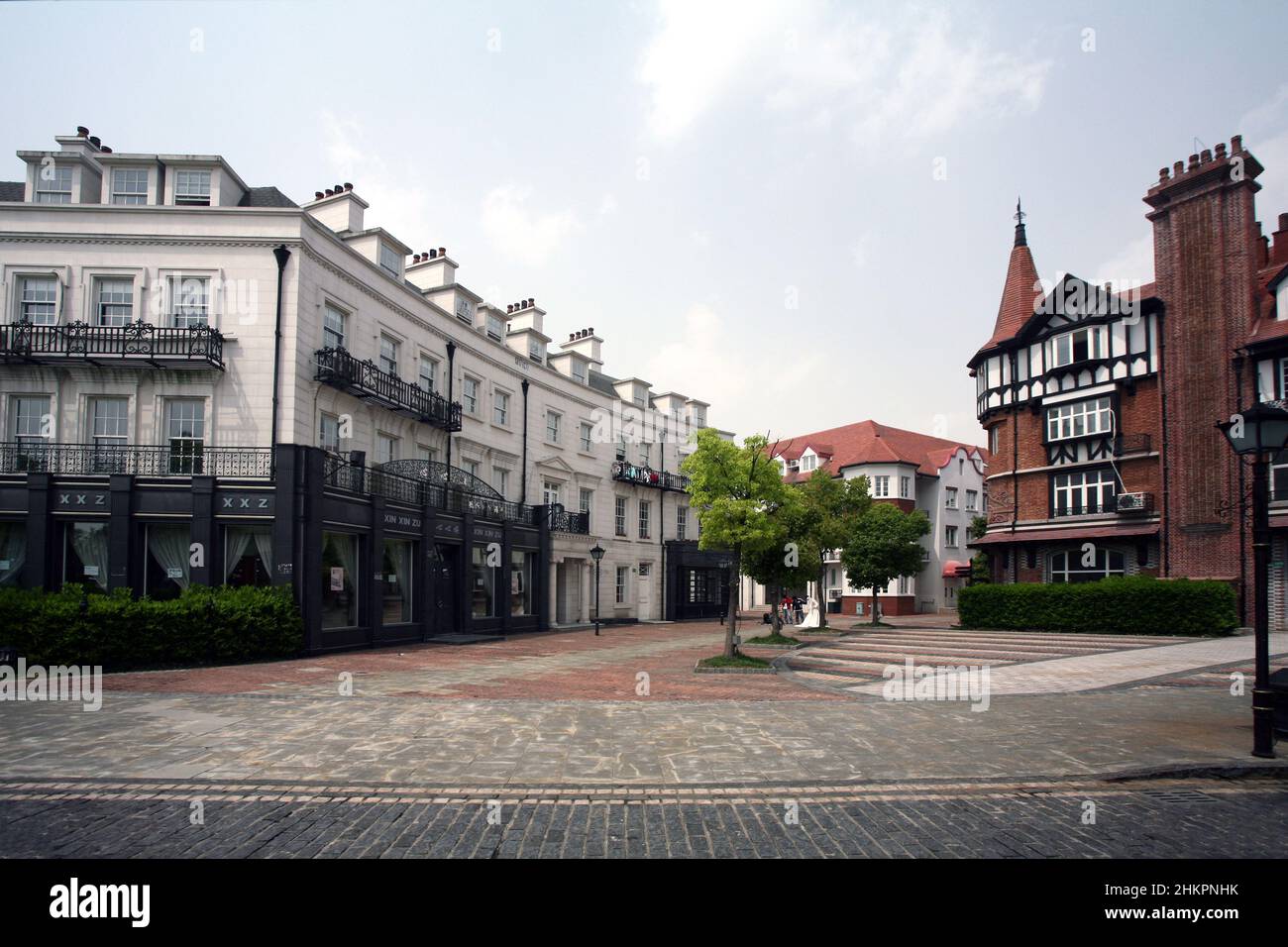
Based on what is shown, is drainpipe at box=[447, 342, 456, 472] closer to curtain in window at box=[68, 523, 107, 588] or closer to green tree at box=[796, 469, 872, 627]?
curtain in window at box=[68, 523, 107, 588]

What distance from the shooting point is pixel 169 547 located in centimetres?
1894

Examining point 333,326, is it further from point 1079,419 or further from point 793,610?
point 1079,419

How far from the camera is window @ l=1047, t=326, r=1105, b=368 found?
33.3 m

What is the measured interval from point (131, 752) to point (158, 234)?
56.6 ft

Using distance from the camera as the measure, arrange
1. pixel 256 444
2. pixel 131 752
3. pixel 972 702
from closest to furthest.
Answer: pixel 131 752 < pixel 972 702 < pixel 256 444

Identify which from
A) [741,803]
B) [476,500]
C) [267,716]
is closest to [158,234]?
[476,500]

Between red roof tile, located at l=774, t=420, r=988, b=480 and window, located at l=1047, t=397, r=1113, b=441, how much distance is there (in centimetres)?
1659

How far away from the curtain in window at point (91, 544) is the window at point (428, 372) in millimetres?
11308

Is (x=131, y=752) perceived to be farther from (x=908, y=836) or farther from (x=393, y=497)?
(x=393, y=497)

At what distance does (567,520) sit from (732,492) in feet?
60.1

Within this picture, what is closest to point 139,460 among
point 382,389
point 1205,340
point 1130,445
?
point 382,389

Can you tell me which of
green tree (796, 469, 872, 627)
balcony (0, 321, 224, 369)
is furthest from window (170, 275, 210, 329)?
green tree (796, 469, 872, 627)

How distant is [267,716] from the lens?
1095 centimetres
